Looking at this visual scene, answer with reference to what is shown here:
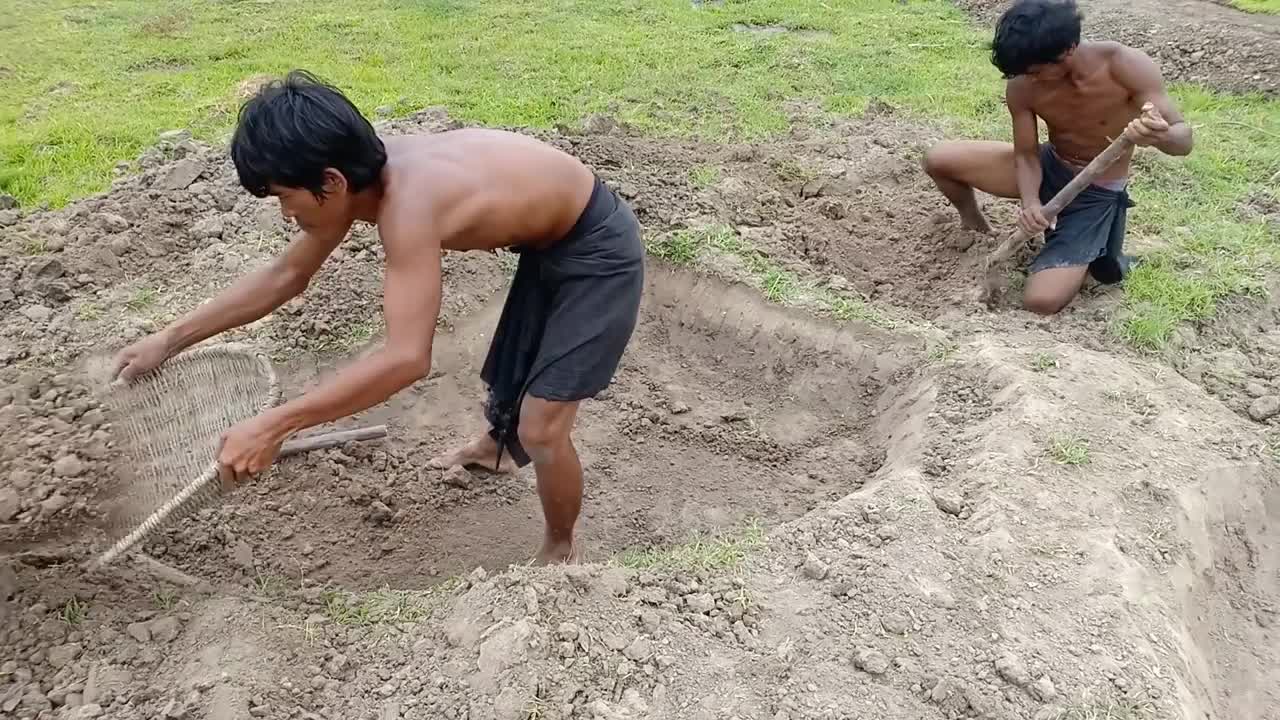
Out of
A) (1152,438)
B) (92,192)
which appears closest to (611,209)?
(1152,438)

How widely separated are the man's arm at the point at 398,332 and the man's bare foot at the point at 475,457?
47.5 inches

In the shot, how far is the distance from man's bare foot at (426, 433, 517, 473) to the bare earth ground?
51 mm

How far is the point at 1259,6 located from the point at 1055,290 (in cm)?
601

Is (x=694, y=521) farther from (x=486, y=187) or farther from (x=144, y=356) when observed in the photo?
(x=144, y=356)

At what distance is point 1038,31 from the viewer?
3.35m

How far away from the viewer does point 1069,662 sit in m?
2.13

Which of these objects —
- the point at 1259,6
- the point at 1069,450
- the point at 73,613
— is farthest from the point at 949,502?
the point at 1259,6

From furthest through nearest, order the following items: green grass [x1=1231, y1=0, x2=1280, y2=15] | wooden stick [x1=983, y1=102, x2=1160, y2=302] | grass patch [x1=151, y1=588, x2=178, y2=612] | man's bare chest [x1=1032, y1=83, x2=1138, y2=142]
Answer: green grass [x1=1231, y1=0, x2=1280, y2=15] → man's bare chest [x1=1032, y1=83, x2=1138, y2=142] → wooden stick [x1=983, y1=102, x2=1160, y2=302] → grass patch [x1=151, y1=588, x2=178, y2=612]

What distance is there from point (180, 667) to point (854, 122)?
4.69 m

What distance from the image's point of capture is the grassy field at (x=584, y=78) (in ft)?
14.8

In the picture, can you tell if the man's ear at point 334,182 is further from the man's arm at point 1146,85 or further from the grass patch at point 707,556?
the man's arm at point 1146,85

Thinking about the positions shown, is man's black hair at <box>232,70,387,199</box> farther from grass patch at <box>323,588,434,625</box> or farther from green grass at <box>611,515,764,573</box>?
green grass at <box>611,515,764,573</box>

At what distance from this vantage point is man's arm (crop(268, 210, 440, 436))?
6.36 ft

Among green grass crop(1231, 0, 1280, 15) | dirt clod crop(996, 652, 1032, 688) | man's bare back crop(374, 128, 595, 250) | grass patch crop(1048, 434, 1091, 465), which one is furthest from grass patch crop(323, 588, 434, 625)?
green grass crop(1231, 0, 1280, 15)
